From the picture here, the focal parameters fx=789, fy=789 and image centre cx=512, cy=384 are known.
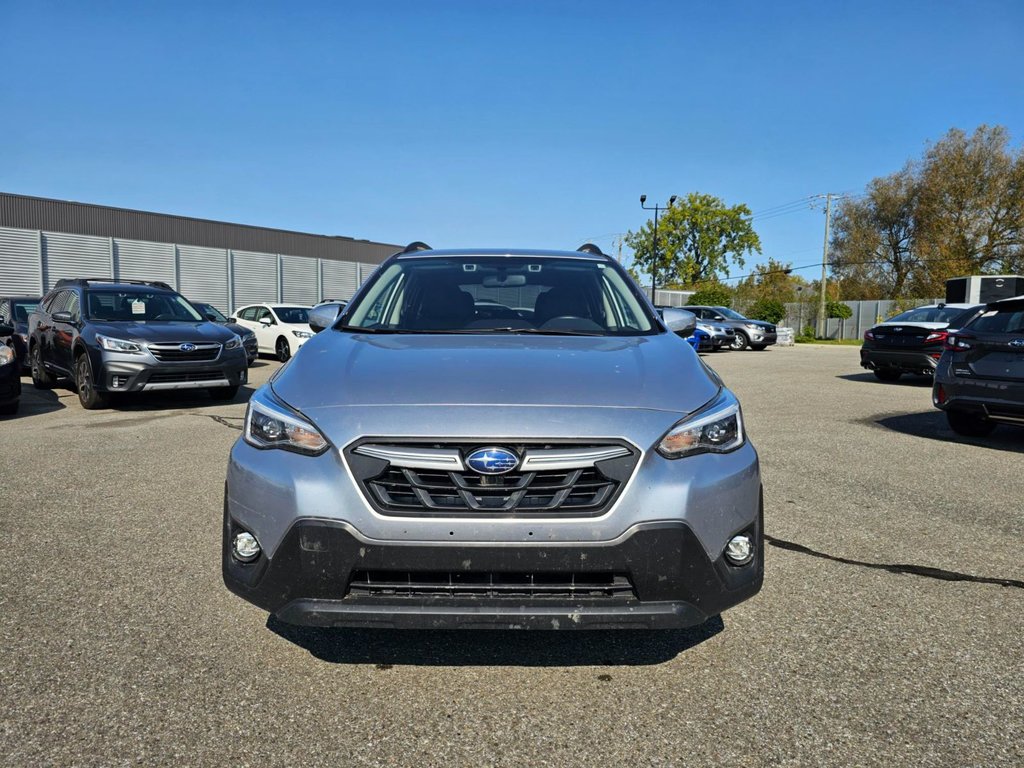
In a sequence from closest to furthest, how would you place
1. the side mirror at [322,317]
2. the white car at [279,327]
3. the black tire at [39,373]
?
the side mirror at [322,317] → the black tire at [39,373] → the white car at [279,327]

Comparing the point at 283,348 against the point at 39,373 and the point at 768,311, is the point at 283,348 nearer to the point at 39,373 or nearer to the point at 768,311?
the point at 39,373

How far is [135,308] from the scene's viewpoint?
11102 millimetres

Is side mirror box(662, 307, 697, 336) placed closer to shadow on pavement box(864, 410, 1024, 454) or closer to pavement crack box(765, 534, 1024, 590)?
pavement crack box(765, 534, 1024, 590)

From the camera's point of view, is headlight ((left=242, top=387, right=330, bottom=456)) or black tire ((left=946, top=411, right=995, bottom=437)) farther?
black tire ((left=946, top=411, right=995, bottom=437))

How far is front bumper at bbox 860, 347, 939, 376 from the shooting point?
14.1 metres

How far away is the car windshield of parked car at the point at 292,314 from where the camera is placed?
19.9 metres

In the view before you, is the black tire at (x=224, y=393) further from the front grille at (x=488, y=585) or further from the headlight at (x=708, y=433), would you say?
the headlight at (x=708, y=433)

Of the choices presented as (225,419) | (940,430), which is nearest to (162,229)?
(225,419)

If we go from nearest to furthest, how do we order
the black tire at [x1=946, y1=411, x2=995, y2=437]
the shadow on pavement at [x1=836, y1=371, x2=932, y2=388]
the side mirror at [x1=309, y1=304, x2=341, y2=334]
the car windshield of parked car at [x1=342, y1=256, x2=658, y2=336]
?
the car windshield of parked car at [x1=342, y1=256, x2=658, y2=336]
the side mirror at [x1=309, y1=304, x2=341, y2=334]
the black tire at [x1=946, y1=411, x2=995, y2=437]
the shadow on pavement at [x1=836, y1=371, x2=932, y2=388]

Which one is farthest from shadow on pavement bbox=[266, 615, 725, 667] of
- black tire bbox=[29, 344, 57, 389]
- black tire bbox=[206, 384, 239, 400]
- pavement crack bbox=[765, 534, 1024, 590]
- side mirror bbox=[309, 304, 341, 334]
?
black tire bbox=[29, 344, 57, 389]

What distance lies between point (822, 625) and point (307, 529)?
2.23 meters

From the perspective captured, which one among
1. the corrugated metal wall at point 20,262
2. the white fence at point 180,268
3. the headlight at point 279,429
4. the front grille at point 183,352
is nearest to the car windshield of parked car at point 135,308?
the front grille at point 183,352

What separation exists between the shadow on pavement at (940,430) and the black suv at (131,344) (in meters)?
8.54

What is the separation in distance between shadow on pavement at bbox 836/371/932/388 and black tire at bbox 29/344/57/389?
571 inches
